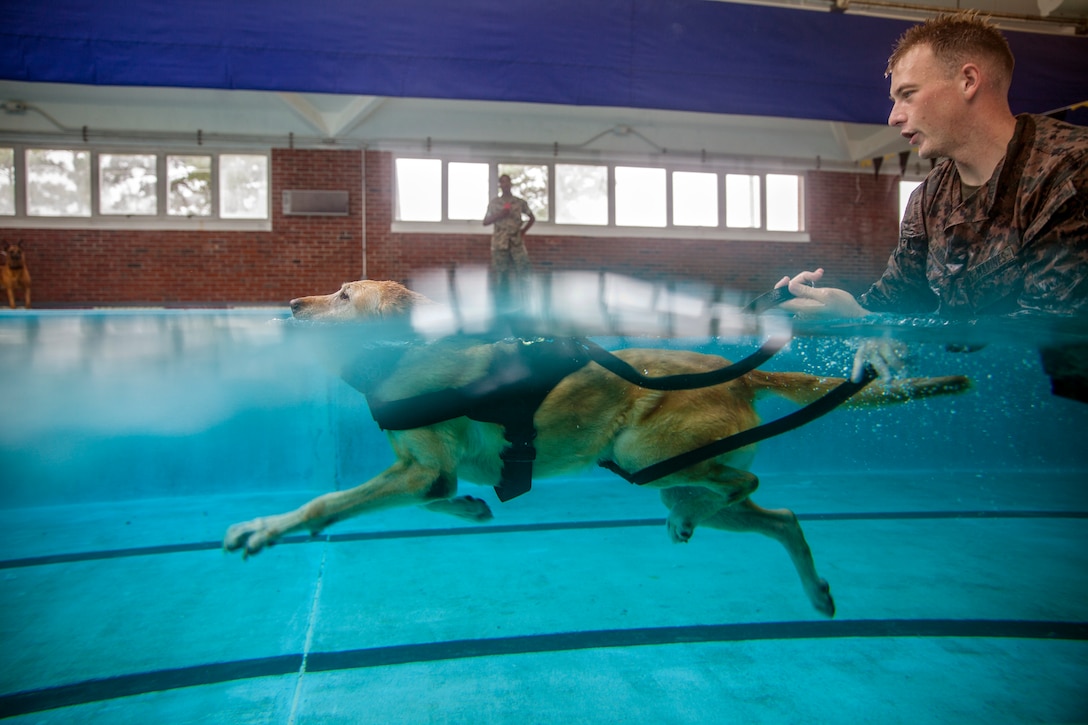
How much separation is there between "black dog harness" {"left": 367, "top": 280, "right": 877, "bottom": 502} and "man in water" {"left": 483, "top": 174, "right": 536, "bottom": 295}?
937 cm

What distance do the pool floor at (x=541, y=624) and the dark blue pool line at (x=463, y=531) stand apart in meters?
0.03

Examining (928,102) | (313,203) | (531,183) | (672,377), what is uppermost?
(531,183)

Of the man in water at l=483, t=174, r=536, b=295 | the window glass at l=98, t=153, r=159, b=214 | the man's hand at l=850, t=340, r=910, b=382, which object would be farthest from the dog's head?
the window glass at l=98, t=153, r=159, b=214

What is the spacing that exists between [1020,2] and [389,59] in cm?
974

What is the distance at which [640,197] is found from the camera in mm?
14430

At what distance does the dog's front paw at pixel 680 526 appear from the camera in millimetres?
3025

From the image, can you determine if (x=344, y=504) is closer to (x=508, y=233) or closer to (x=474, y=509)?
(x=474, y=509)

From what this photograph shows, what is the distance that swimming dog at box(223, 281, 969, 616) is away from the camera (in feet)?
9.61

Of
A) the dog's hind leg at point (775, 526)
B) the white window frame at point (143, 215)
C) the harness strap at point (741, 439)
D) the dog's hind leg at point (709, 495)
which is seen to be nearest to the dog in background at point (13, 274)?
the white window frame at point (143, 215)

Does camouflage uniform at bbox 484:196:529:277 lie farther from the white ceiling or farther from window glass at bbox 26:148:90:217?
window glass at bbox 26:148:90:217

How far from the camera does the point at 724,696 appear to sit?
277cm

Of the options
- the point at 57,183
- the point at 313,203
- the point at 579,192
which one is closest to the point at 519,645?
the point at 313,203

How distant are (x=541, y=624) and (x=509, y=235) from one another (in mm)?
9762

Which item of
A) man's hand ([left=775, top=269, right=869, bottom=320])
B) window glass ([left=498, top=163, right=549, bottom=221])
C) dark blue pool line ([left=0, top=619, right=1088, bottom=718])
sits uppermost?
window glass ([left=498, top=163, right=549, bottom=221])
